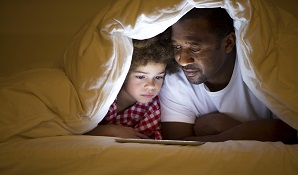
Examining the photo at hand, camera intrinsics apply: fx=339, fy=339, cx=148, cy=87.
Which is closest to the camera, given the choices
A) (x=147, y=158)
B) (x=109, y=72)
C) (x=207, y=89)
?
(x=147, y=158)

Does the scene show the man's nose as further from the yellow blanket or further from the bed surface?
the bed surface

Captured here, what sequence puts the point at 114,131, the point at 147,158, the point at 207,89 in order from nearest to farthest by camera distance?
the point at 147,158 → the point at 114,131 → the point at 207,89

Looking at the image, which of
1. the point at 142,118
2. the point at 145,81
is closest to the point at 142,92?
the point at 145,81

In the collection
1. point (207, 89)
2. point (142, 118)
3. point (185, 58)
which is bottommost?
point (142, 118)

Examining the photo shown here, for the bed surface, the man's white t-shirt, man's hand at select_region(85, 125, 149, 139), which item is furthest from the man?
the bed surface

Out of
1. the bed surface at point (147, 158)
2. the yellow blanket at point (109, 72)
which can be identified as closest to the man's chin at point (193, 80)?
the yellow blanket at point (109, 72)

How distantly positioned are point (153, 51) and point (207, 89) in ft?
0.83

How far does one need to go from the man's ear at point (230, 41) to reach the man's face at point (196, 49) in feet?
0.06

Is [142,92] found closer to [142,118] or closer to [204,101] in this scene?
[142,118]

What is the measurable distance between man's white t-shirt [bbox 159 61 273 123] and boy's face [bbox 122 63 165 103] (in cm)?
9

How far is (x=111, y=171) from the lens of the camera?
74 centimetres

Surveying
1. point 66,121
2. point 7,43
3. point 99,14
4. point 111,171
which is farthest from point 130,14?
point 7,43

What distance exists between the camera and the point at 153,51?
1248 mm

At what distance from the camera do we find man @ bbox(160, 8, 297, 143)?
1190 millimetres
